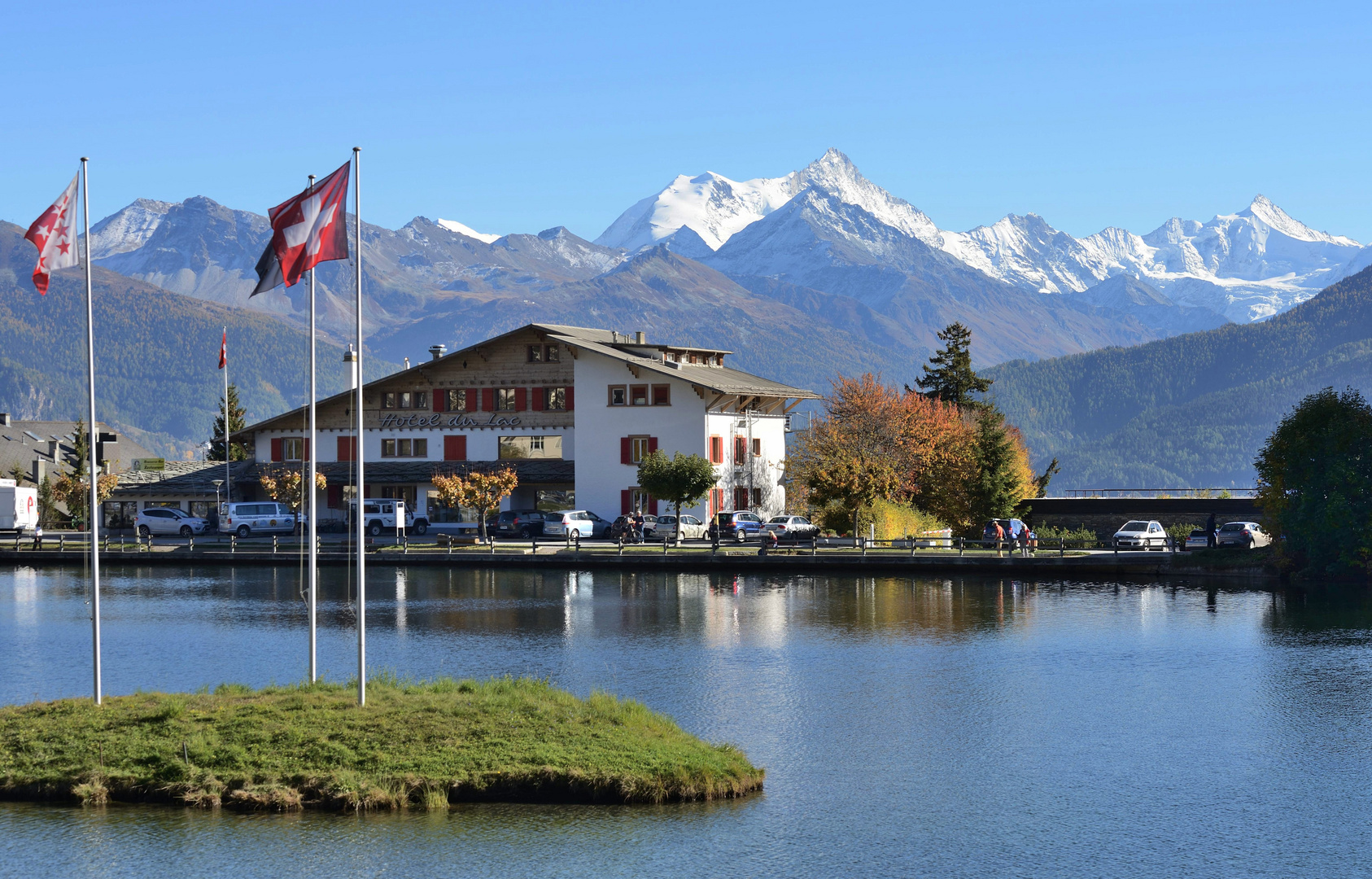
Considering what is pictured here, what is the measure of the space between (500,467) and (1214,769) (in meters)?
60.0

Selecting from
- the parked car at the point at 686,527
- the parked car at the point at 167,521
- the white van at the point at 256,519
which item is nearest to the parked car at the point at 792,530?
the parked car at the point at 686,527

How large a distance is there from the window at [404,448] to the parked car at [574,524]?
1221cm

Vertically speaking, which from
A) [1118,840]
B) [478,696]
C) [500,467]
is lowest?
[1118,840]

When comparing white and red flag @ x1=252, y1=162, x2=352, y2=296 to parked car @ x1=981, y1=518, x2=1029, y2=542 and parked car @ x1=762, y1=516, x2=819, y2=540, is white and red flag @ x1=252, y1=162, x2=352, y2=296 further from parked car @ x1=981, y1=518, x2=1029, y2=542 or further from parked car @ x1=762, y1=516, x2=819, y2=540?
parked car @ x1=981, y1=518, x2=1029, y2=542

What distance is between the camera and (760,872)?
58.1 feet

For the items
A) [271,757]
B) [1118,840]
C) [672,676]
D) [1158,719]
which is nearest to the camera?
[1118,840]

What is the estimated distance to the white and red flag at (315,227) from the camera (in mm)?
22469

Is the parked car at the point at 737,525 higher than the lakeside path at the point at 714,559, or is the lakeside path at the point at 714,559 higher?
the parked car at the point at 737,525

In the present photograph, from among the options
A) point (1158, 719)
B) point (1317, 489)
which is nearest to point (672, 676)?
point (1158, 719)

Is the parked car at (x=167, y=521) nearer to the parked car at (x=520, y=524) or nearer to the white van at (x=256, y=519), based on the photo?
the white van at (x=256, y=519)

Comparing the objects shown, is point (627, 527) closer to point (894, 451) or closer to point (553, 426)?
point (553, 426)

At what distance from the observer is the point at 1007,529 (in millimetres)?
71938

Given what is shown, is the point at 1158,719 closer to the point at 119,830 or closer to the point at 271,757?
the point at 271,757

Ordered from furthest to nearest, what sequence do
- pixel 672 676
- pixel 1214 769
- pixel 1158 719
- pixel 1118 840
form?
pixel 672 676 < pixel 1158 719 < pixel 1214 769 < pixel 1118 840
